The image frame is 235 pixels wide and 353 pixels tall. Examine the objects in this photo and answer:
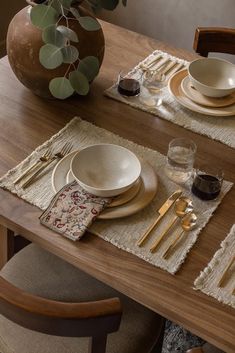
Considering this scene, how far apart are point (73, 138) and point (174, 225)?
347mm

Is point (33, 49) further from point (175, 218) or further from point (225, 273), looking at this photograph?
point (225, 273)

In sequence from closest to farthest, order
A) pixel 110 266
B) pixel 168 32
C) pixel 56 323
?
1. pixel 56 323
2. pixel 110 266
3. pixel 168 32

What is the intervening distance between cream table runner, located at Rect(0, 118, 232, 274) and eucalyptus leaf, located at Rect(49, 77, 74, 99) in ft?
0.23

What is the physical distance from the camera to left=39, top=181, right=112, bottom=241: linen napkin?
1.05 m

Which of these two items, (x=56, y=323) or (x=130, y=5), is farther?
(x=130, y=5)

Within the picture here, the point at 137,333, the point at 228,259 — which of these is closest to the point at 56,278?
the point at 137,333

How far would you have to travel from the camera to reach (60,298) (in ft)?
4.01

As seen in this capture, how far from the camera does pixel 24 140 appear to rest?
126 centimetres

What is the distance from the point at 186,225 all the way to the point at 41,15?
573 millimetres

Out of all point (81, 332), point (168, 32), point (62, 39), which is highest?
point (62, 39)

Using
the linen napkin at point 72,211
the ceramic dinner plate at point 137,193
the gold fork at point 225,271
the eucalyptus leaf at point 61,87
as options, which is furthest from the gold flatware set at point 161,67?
the gold fork at point 225,271

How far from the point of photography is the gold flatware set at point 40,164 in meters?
1.15

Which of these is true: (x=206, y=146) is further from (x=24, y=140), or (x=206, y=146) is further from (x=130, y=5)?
(x=130, y=5)

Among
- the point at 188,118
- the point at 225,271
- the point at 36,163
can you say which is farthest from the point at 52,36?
the point at 225,271
